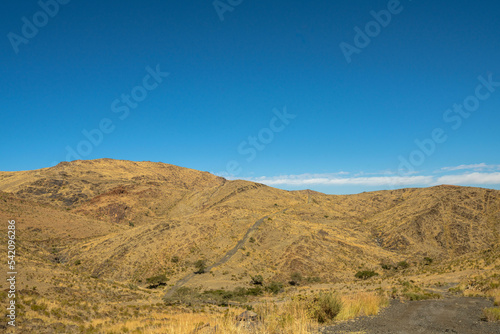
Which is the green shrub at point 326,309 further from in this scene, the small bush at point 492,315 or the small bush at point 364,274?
the small bush at point 364,274

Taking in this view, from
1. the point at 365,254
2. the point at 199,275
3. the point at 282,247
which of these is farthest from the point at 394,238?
the point at 199,275

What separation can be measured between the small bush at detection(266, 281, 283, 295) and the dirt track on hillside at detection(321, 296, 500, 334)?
28.6 m

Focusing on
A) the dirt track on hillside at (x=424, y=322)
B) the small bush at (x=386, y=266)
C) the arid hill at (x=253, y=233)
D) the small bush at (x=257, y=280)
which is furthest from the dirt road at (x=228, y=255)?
the dirt track on hillside at (x=424, y=322)

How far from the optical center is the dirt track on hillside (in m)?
8.15

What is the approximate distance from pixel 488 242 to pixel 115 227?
8691 centimetres

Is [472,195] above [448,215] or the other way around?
above

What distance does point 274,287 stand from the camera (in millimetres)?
39031

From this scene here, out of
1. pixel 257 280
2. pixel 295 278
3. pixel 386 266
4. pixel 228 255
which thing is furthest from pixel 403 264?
pixel 228 255

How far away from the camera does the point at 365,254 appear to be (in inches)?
2170

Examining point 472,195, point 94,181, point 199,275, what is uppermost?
point 94,181

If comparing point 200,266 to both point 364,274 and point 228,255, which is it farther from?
point 364,274

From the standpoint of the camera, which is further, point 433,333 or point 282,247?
point 282,247

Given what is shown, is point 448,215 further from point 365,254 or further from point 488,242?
point 365,254

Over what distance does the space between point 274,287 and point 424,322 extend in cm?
3213
